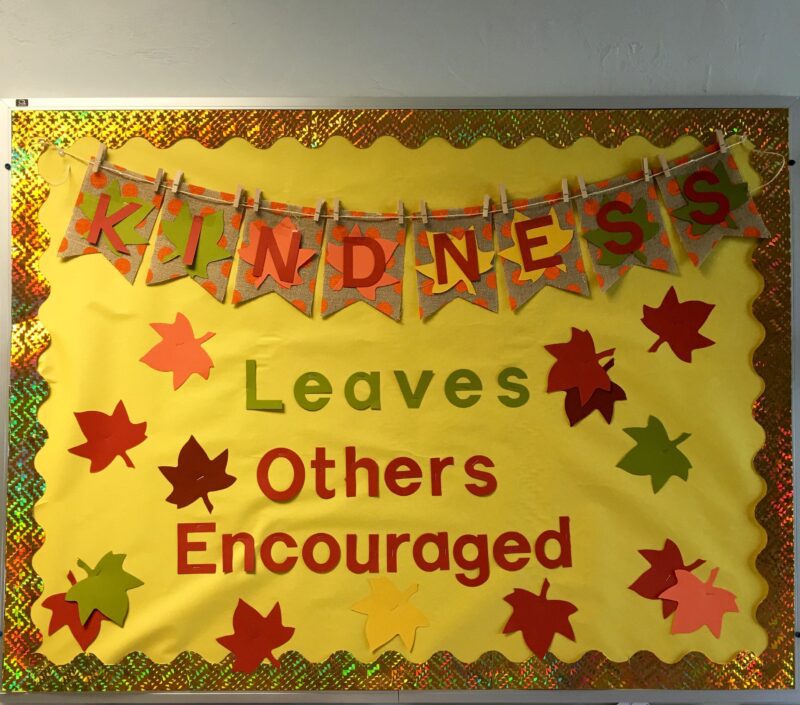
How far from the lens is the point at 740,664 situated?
1275mm

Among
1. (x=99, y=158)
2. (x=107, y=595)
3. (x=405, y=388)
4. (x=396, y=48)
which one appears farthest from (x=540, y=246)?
(x=107, y=595)

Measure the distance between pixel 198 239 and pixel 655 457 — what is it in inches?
37.2

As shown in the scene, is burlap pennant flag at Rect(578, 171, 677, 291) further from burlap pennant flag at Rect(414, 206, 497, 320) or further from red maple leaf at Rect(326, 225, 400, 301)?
red maple leaf at Rect(326, 225, 400, 301)

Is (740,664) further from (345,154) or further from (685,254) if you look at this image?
(345,154)

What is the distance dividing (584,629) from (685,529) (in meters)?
0.26

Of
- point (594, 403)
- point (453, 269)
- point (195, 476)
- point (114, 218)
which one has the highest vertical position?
point (114, 218)

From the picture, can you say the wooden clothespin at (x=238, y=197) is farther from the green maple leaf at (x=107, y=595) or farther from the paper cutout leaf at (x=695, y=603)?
the paper cutout leaf at (x=695, y=603)

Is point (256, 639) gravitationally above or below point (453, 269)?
below

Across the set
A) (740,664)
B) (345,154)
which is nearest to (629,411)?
(740,664)

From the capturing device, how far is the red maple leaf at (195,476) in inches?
50.3

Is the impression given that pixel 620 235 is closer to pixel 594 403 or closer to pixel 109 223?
pixel 594 403

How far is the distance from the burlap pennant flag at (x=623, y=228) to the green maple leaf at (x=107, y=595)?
103 cm

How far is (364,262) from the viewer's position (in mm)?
1312

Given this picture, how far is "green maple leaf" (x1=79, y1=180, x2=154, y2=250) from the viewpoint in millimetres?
1312
